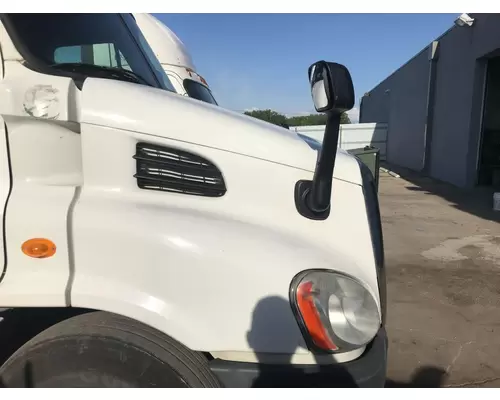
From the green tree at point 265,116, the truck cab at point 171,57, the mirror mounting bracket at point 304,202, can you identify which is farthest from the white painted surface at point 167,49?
the mirror mounting bracket at point 304,202

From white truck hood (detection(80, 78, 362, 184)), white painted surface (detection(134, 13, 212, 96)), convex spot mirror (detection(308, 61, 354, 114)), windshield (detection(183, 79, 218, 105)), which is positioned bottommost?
white truck hood (detection(80, 78, 362, 184))

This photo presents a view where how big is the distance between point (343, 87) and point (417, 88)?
21.1 m

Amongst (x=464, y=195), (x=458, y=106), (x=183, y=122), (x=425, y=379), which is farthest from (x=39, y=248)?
(x=458, y=106)

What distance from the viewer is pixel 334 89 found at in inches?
69.1

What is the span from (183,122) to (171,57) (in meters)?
3.49

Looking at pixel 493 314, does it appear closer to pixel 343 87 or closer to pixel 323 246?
pixel 323 246

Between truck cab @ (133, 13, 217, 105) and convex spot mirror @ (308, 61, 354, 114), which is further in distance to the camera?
truck cab @ (133, 13, 217, 105)

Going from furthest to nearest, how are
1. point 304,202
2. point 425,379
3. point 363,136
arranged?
point 363,136 → point 425,379 → point 304,202

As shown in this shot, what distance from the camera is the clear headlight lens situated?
5.69ft

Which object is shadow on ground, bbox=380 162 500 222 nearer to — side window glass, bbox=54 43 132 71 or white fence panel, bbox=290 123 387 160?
white fence panel, bbox=290 123 387 160

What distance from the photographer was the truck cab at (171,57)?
4852 millimetres

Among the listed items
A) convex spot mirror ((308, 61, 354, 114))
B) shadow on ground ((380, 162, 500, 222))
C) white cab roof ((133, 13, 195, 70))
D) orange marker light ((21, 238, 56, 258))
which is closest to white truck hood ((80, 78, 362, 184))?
convex spot mirror ((308, 61, 354, 114))

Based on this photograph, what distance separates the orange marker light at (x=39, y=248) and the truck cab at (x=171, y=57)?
10.8ft

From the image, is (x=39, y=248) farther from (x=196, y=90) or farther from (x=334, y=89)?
(x=196, y=90)
